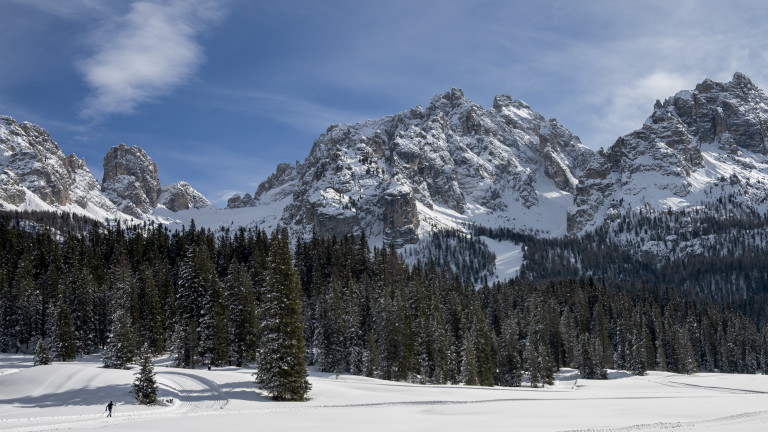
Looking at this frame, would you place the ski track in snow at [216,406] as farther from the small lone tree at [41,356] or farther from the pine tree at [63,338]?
the pine tree at [63,338]

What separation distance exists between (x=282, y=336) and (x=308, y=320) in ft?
140

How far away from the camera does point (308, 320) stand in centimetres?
8412

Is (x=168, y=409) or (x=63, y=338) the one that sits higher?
(x=63, y=338)

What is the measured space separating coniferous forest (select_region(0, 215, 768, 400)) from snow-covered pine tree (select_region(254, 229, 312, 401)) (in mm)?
91

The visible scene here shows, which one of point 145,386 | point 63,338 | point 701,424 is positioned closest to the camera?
point 701,424

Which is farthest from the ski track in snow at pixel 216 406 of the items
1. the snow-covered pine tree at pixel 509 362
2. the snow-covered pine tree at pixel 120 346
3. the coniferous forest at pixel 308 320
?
the snow-covered pine tree at pixel 509 362

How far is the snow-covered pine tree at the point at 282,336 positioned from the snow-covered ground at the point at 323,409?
1.51m

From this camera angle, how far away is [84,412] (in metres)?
32.2

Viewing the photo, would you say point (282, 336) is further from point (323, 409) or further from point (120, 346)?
point (120, 346)

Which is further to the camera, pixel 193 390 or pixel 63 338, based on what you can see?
pixel 63 338

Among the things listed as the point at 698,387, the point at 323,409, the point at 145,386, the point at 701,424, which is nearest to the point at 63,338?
the point at 145,386

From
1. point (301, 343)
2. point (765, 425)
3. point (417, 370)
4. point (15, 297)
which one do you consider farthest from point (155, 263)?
point (765, 425)

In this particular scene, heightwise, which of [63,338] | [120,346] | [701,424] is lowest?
[701,424]

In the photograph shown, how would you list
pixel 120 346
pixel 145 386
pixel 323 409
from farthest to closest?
pixel 120 346 < pixel 145 386 < pixel 323 409
